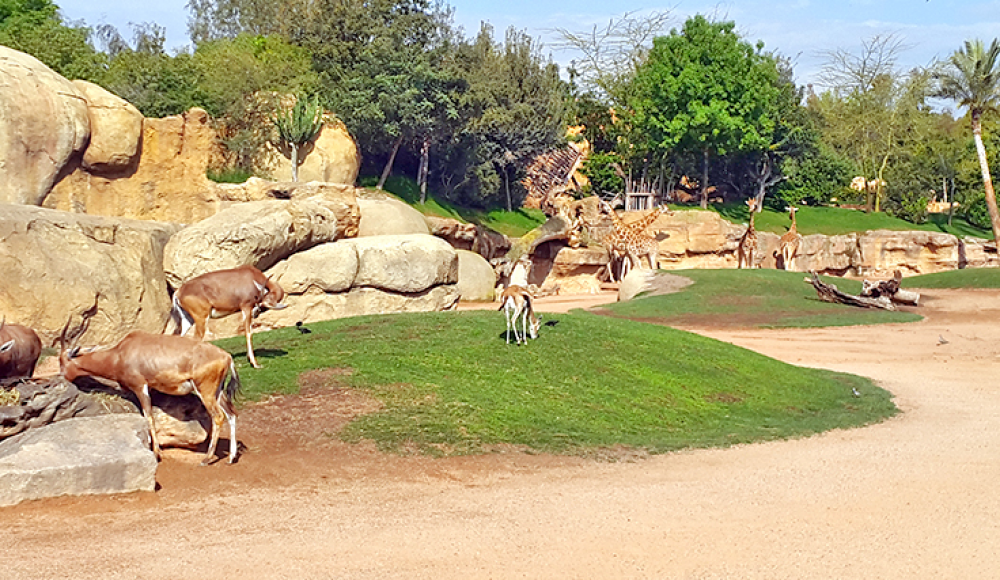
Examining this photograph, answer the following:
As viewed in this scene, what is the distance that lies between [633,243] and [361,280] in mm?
23509

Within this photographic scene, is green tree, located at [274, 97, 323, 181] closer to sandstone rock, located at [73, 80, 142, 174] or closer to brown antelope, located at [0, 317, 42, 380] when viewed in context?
sandstone rock, located at [73, 80, 142, 174]

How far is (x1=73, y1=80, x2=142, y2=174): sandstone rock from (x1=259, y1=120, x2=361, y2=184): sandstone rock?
27.5ft

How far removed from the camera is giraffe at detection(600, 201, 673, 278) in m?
42.7

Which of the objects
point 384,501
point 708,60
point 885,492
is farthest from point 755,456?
point 708,60

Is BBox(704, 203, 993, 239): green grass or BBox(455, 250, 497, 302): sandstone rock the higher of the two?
BBox(704, 203, 993, 239): green grass

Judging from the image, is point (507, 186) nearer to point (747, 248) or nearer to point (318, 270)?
point (747, 248)

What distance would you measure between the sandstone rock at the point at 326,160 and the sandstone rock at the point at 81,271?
19.0 metres

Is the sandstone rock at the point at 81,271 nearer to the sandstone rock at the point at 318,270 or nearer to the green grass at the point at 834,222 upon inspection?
the sandstone rock at the point at 318,270

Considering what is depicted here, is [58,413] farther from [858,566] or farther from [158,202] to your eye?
[158,202]

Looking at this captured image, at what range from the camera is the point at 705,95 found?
55688mm

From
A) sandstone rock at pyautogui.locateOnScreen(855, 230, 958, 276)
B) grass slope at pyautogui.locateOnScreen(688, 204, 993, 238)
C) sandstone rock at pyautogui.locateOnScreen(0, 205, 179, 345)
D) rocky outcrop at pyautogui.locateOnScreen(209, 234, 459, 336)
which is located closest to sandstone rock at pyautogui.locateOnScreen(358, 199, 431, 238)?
rocky outcrop at pyautogui.locateOnScreen(209, 234, 459, 336)

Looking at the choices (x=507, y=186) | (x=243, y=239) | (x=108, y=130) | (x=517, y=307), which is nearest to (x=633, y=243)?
(x=507, y=186)

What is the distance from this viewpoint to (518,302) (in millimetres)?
15375

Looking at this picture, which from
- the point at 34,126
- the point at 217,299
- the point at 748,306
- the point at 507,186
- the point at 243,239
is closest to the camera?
the point at 217,299
